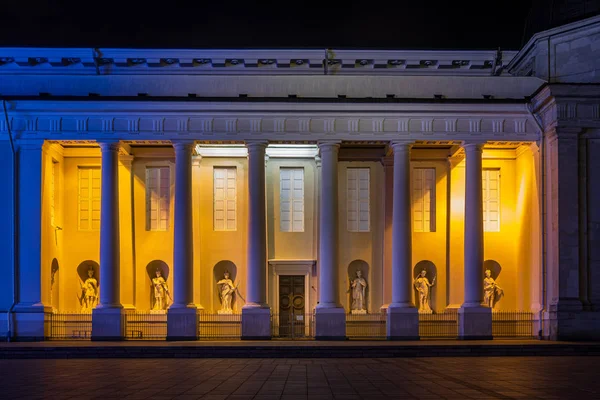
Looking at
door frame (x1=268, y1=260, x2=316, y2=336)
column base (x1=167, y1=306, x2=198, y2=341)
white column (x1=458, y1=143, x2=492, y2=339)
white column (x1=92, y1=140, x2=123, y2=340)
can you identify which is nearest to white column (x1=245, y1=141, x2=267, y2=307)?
column base (x1=167, y1=306, x2=198, y2=341)

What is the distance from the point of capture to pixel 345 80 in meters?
38.5

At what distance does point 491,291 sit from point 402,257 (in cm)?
578

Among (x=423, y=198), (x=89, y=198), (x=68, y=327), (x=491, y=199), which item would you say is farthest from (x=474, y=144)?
(x=68, y=327)

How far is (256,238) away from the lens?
36.4 meters

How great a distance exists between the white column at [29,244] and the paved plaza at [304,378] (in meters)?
8.31

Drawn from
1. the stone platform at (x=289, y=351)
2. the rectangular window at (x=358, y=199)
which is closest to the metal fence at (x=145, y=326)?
the stone platform at (x=289, y=351)

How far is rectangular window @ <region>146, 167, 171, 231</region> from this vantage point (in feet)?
133

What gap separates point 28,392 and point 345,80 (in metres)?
23.6

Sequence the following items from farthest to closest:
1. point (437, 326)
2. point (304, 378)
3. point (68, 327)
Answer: point (437, 326)
point (68, 327)
point (304, 378)

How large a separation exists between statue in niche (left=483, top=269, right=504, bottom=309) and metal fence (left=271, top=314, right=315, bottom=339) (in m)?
8.16

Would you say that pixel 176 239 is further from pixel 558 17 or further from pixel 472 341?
pixel 558 17

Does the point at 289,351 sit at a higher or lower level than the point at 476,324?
lower

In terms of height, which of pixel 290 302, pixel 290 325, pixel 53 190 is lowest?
pixel 290 325

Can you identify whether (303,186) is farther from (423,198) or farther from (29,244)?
(29,244)
